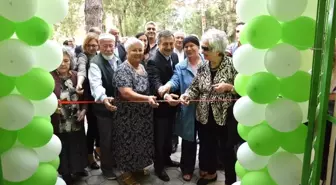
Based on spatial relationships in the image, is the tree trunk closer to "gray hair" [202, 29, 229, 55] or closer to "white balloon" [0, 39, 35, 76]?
"gray hair" [202, 29, 229, 55]

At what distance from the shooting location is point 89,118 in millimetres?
3312

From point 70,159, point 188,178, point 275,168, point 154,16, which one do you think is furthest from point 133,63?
point 154,16

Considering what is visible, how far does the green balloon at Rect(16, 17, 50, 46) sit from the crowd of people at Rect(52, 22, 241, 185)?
107 centimetres

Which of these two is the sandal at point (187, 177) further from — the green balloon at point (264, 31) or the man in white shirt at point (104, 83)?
the green balloon at point (264, 31)

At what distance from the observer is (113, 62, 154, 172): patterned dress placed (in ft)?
9.02

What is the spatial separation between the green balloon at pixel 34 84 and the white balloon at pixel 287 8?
1.39 metres

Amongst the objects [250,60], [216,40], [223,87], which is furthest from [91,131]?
[250,60]

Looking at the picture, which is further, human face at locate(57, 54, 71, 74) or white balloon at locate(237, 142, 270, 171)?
human face at locate(57, 54, 71, 74)

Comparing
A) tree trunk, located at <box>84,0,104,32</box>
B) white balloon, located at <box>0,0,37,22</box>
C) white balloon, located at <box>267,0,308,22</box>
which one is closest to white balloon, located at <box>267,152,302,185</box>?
white balloon, located at <box>267,0,308,22</box>

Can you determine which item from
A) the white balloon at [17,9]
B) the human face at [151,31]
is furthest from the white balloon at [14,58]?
the human face at [151,31]

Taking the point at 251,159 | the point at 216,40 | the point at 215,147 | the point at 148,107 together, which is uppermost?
the point at 216,40

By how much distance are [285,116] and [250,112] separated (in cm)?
25

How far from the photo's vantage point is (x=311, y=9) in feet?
5.58

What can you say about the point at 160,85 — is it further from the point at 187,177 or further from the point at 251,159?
the point at 251,159
